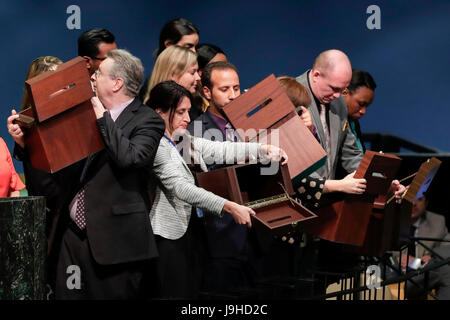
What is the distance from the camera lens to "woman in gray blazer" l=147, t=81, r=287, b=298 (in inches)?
113

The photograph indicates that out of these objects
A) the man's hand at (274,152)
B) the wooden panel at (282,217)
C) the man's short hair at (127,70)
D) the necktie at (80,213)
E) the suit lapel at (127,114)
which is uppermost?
the man's short hair at (127,70)

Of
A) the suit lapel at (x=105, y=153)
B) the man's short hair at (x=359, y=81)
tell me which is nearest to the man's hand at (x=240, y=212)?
the suit lapel at (x=105, y=153)

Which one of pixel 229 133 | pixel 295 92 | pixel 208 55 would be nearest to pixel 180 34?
pixel 208 55

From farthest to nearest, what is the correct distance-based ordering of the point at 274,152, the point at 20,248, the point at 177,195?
the point at 274,152, the point at 177,195, the point at 20,248

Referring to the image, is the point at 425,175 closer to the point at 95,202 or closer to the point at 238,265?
the point at 238,265

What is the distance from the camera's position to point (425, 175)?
3.52 metres

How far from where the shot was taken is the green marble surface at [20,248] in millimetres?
2166

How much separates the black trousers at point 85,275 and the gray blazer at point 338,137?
1.26 meters

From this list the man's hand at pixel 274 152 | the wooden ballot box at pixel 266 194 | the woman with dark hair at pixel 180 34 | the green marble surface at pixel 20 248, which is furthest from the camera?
the woman with dark hair at pixel 180 34

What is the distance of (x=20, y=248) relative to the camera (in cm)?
219

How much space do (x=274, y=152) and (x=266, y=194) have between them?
26cm

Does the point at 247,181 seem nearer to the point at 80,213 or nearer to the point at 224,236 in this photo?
the point at 224,236

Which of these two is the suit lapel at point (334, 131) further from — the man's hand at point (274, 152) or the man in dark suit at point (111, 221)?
the man in dark suit at point (111, 221)
